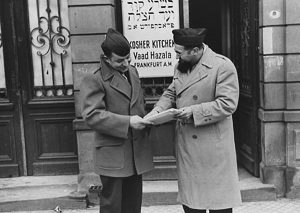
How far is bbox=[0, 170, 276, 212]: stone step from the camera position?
17.6ft

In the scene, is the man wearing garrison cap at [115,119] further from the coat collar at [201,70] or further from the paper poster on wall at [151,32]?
the paper poster on wall at [151,32]

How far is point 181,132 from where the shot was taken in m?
3.62

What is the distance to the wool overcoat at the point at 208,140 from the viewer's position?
3428mm

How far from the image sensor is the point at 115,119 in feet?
11.2

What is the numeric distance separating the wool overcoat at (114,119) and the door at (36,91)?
8.55 feet

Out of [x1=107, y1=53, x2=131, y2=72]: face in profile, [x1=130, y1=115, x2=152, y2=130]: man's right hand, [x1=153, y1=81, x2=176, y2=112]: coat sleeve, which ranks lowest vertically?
[x1=130, y1=115, x2=152, y2=130]: man's right hand

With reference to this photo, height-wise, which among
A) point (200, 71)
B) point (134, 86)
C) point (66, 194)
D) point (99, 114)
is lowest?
point (66, 194)

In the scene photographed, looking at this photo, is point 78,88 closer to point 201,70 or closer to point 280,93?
point 201,70

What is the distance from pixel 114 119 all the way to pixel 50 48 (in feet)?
9.63

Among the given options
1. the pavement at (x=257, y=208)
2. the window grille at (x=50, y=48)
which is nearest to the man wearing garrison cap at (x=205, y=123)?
the pavement at (x=257, y=208)

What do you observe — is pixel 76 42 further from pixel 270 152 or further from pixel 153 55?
pixel 270 152

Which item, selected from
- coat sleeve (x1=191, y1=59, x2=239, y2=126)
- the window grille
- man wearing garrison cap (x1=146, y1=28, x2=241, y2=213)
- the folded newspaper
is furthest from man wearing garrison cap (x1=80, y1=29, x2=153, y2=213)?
the window grille

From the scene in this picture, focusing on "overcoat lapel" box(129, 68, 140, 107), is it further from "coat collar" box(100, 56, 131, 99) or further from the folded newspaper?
the folded newspaper

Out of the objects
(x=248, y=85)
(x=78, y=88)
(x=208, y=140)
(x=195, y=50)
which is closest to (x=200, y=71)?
(x=195, y=50)
